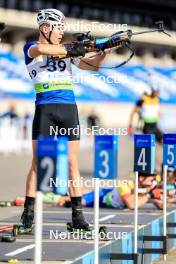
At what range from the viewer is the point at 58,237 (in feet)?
22.6

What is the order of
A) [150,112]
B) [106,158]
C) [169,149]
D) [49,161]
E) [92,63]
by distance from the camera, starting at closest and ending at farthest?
[49,161]
[106,158]
[92,63]
[169,149]
[150,112]

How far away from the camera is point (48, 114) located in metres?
6.71

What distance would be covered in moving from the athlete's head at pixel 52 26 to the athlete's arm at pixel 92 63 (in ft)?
1.52

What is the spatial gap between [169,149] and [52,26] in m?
1.64

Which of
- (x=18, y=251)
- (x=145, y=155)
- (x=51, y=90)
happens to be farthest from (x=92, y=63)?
(x=18, y=251)

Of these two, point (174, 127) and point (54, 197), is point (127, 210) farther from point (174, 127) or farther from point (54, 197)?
point (174, 127)

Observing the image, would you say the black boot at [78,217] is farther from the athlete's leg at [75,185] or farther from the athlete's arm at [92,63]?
the athlete's arm at [92,63]

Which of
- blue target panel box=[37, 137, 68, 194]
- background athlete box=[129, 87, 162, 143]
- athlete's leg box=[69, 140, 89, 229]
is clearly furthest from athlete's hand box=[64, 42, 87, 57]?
background athlete box=[129, 87, 162, 143]

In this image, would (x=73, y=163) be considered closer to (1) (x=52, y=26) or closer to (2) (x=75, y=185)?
(2) (x=75, y=185)

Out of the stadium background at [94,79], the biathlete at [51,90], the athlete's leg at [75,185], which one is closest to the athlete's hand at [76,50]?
the biathlete at [51,90]

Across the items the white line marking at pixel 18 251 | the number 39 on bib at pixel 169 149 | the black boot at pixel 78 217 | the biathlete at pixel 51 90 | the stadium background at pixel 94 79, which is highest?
the stadium background at pixel 94 79

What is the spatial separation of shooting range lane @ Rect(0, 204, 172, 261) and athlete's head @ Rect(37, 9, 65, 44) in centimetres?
168

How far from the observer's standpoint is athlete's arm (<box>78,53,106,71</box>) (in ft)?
22.9

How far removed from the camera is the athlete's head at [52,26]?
661 centimetres
